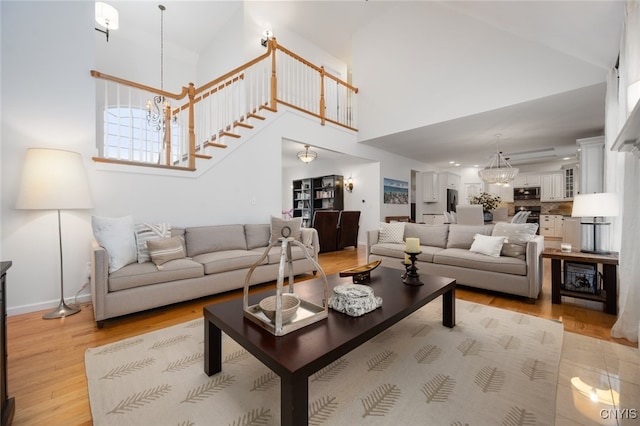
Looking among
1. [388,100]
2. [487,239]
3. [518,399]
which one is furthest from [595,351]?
[388,100]

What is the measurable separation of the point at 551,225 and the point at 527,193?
4.00 feet

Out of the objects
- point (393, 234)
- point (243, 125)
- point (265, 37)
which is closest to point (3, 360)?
point (243, 125)

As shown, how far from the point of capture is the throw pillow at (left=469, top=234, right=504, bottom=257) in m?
3.06

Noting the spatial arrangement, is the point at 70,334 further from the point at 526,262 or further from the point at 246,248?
the point at 526,262

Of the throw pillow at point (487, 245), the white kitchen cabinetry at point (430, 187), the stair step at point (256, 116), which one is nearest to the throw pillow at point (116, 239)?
the stair step at point (256, 116)

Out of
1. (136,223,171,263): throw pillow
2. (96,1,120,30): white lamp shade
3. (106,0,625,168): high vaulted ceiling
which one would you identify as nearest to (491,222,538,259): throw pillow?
(106,0,625,168): high vaulted ceiling

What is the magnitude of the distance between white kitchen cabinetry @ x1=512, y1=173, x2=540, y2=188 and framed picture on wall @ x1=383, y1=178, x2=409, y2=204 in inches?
161

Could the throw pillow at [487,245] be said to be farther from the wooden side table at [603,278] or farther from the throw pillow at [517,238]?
the wooden side table at [603,278]

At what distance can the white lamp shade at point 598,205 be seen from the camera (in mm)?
2439

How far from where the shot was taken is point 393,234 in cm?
414

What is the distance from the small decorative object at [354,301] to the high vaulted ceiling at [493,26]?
3.20 meters

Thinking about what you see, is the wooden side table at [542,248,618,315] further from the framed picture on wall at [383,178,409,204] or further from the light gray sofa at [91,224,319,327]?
the framed picture on wall at [383,178,409,204]

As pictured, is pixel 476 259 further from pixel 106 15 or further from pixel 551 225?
pixel 551 225

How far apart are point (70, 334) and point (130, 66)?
5963mm
